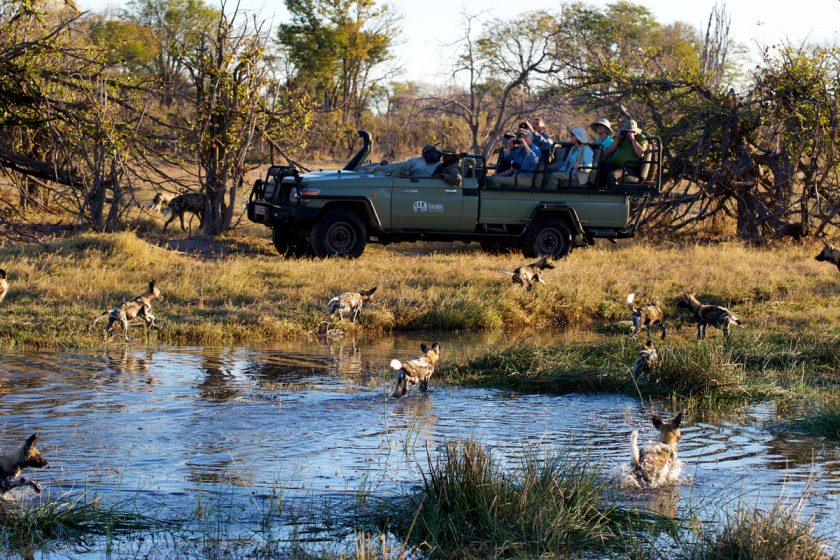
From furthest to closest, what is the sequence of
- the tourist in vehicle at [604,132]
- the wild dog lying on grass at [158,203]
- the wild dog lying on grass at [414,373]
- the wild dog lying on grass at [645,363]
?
the wild dog lying on grass at [158,203]
the tourist in vehicle at [604,132]
the wild dog lying on grass at [645,363]
the wild dog lying on grass at [414,373]

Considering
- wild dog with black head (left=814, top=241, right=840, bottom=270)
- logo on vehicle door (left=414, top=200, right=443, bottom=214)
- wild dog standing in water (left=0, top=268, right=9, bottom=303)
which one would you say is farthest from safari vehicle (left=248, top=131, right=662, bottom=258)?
wild dog standing in water (left=0, top=268, right=9, bottom=303)

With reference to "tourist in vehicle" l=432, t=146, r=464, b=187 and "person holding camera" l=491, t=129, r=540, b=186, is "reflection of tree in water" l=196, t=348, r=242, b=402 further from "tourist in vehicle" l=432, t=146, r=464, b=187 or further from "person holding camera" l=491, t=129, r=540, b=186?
"person holding camera" l=491, t=129, r=540, b=186

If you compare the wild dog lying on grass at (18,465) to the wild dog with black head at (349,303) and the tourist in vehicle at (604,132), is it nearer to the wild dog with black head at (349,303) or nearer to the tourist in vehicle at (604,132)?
the wild dog with black head at (349,303)

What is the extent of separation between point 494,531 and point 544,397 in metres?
4.04

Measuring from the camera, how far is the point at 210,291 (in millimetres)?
13430

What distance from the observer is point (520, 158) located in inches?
678

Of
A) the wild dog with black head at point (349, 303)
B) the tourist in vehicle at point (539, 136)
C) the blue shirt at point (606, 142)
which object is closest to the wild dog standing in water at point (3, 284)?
the wild dog with black head at point (349, 303)

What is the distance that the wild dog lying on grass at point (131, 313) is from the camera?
434 inches

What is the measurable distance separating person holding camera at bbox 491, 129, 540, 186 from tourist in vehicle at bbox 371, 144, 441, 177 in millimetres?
1013

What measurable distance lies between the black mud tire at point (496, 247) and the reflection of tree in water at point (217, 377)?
25.2 feet

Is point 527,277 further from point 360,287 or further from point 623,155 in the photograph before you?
point 623,155

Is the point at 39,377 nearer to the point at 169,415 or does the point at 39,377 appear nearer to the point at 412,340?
the point at 169,415

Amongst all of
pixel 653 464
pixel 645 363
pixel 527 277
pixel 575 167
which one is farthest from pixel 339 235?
pixel 653 464

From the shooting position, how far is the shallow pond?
641 centimetres
